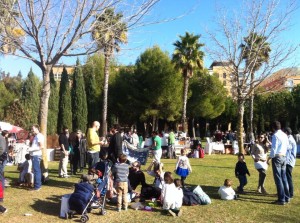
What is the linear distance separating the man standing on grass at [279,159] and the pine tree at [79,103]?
113ft

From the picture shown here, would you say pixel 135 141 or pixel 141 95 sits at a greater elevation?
pixel 141 95

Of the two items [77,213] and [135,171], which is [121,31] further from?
[77,213]

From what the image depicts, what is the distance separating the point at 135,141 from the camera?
21.6 meters

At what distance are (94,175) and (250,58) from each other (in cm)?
1206

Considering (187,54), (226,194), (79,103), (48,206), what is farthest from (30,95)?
(226,194)

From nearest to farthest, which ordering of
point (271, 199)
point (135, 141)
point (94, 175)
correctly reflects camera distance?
point (94, 175)
point (271, 199)
point (135, 141)

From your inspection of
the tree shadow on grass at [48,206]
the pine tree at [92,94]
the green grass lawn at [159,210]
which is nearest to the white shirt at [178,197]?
the green grass lawn at [159,210]

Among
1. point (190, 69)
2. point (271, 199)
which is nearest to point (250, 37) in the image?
point (271, 199)

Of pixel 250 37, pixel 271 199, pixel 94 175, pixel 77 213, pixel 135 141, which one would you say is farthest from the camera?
pixel 135 141

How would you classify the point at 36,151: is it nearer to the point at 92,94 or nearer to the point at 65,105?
the point at 65,105

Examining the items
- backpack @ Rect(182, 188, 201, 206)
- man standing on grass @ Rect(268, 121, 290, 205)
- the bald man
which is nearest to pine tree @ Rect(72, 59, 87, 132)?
the bald man

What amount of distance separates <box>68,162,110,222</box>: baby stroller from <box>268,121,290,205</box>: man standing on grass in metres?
3.93

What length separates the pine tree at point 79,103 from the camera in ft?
136

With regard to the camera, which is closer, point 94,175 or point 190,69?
point 94,175
